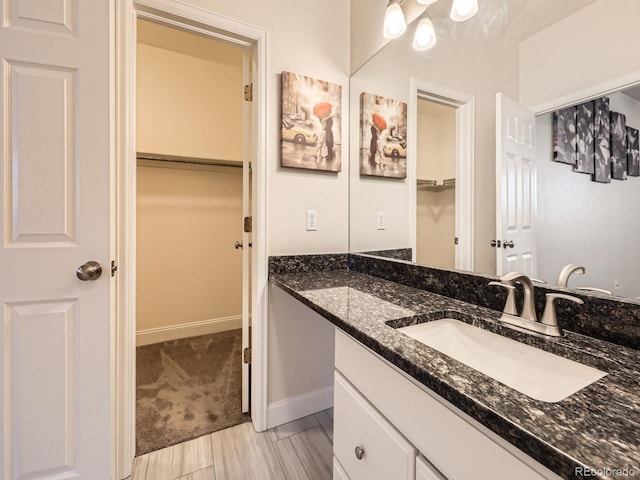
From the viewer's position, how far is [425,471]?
604 millimetres

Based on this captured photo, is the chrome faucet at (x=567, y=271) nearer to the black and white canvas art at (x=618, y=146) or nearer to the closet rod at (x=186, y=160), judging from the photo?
the black and white canvas art at (x=618, y=146)

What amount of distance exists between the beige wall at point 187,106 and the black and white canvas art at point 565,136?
2144 millimetres

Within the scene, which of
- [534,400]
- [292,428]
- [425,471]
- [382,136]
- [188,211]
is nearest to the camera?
[534,400]

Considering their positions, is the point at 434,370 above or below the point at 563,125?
below

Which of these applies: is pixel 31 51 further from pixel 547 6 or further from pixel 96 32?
pixel 547 6

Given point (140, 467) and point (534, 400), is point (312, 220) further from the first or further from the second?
point (140, 467)

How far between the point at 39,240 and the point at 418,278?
1.49m

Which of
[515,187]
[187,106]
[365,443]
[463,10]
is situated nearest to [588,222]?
[515,187]

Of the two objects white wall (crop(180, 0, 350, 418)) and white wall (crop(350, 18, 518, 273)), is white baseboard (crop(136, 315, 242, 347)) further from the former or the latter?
white wall (crop(350, 18, 518, 273))

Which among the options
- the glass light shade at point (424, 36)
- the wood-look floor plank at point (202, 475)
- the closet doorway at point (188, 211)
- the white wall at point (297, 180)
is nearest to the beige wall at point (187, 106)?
the closet doorway at point (188, 211)

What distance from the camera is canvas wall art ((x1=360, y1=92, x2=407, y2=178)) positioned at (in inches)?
63.8

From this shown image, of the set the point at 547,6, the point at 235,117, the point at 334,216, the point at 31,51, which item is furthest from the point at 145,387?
the point at 547,6

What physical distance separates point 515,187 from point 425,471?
0.92 meters

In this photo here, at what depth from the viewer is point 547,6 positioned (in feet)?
3.04
